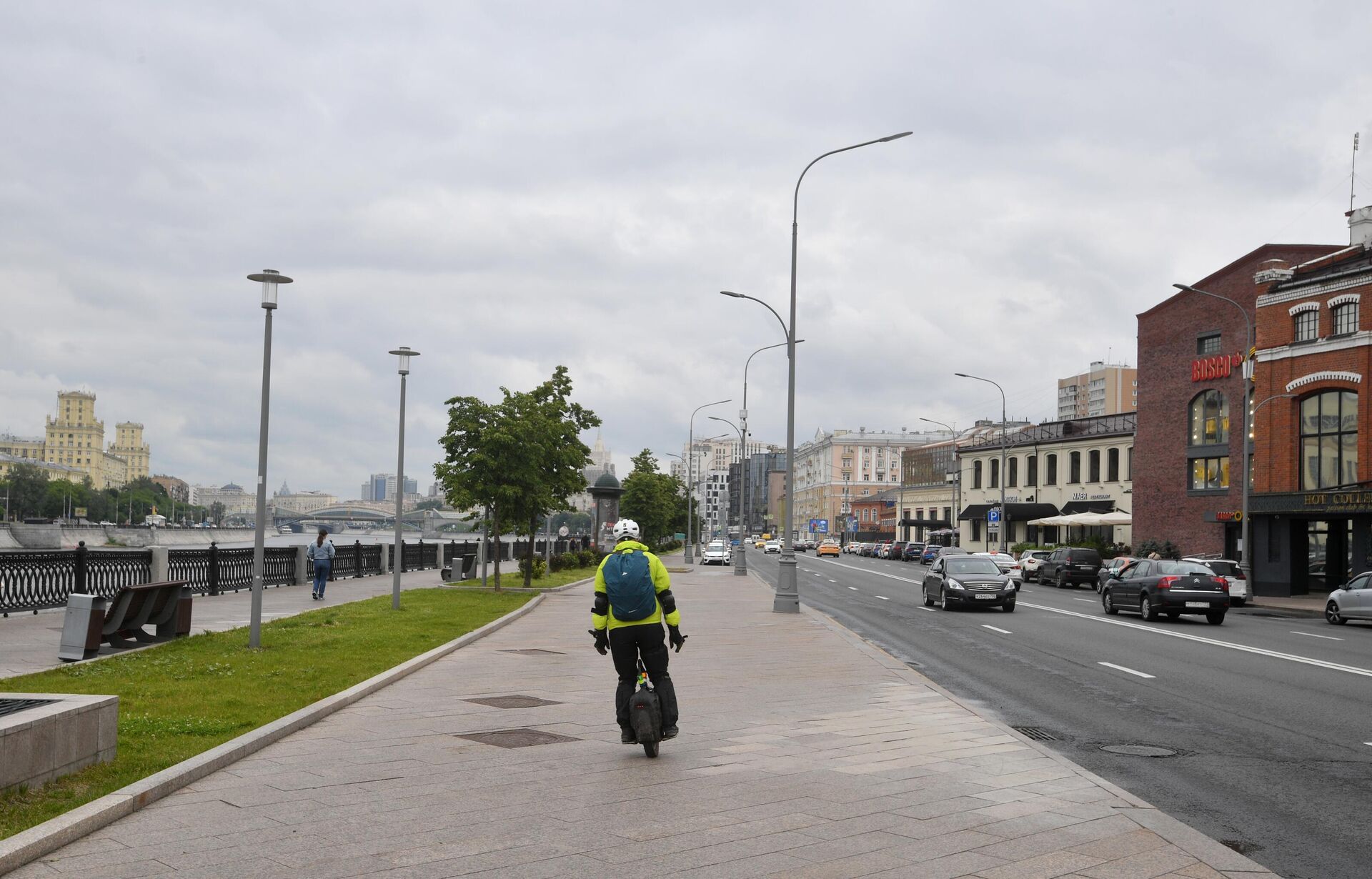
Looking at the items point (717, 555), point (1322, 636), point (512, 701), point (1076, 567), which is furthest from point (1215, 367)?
point (512, 701)

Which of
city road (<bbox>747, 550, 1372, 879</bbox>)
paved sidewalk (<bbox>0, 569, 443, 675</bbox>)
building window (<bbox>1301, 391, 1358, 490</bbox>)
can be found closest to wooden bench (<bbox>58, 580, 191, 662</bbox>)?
paved sidewalk (<bbox>0, 569, 443, 675</bbox>)

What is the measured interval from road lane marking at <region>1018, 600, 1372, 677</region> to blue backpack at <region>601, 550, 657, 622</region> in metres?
11.7

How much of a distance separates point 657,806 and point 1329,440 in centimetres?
4332

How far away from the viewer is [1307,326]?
4406 centimetres

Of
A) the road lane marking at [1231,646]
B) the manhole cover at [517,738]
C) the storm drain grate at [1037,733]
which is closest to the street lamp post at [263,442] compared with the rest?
the manhole cover at [517,738]

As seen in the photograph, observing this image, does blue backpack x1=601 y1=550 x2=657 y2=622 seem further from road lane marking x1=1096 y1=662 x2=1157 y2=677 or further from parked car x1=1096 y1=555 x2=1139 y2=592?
parked car x1=1096 y1=555 x2=1139 y2=592

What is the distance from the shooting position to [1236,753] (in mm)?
9570

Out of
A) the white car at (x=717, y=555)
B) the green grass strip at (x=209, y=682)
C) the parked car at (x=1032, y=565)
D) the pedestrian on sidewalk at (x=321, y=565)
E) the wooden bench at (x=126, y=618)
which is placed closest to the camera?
the green grass strip at (x=209, y=682)

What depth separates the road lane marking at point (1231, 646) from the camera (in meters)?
16.6

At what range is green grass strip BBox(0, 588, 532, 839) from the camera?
7.00 metres

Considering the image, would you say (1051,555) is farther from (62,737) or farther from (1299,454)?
(62,737)

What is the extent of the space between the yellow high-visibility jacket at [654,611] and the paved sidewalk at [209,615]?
7152 mm

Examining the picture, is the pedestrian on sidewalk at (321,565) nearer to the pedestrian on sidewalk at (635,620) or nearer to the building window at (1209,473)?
the pedestrian on sidewalk at (635,620)

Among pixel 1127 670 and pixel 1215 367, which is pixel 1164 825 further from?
pixel 1215 367
